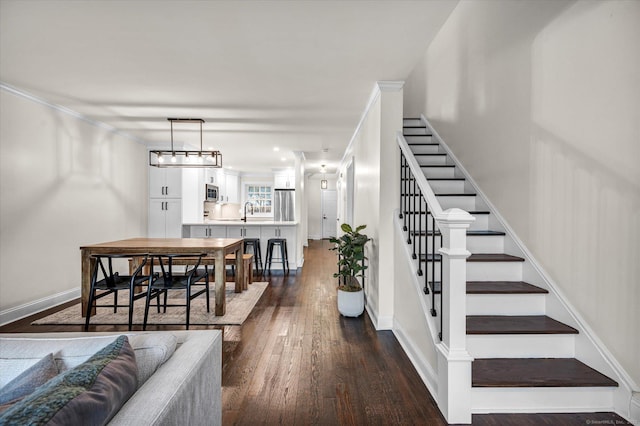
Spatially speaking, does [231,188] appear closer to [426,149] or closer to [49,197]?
[49,197]

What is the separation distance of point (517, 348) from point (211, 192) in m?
7.47

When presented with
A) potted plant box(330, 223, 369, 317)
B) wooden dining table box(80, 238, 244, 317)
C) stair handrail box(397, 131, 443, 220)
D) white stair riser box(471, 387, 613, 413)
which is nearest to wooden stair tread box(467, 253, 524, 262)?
stair handrail box(397, 131, 443, 220)

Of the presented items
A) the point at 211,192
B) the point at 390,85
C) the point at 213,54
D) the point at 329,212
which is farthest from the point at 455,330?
the point at 329,212

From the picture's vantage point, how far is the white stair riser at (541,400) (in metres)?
1.81

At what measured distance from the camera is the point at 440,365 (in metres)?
1.89

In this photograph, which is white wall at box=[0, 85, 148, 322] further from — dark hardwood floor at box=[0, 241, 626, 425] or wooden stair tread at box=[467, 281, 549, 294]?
wooden stair tread at box=[467, 281, 549, 294]

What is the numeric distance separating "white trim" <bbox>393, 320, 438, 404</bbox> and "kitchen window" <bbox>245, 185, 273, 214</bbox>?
8.48 meters

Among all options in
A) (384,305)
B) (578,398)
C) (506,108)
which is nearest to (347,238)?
(384,305)

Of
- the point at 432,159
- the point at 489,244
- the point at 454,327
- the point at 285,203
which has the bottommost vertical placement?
the point at 454,327

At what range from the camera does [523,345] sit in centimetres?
208

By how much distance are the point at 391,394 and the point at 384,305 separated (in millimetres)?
1195

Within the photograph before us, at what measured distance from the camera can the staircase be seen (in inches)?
71.5

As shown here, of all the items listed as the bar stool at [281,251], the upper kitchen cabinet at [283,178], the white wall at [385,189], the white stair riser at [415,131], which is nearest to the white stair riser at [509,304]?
the white wall at [385,189]

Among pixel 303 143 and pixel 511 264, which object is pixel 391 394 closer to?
pixel 511 264
